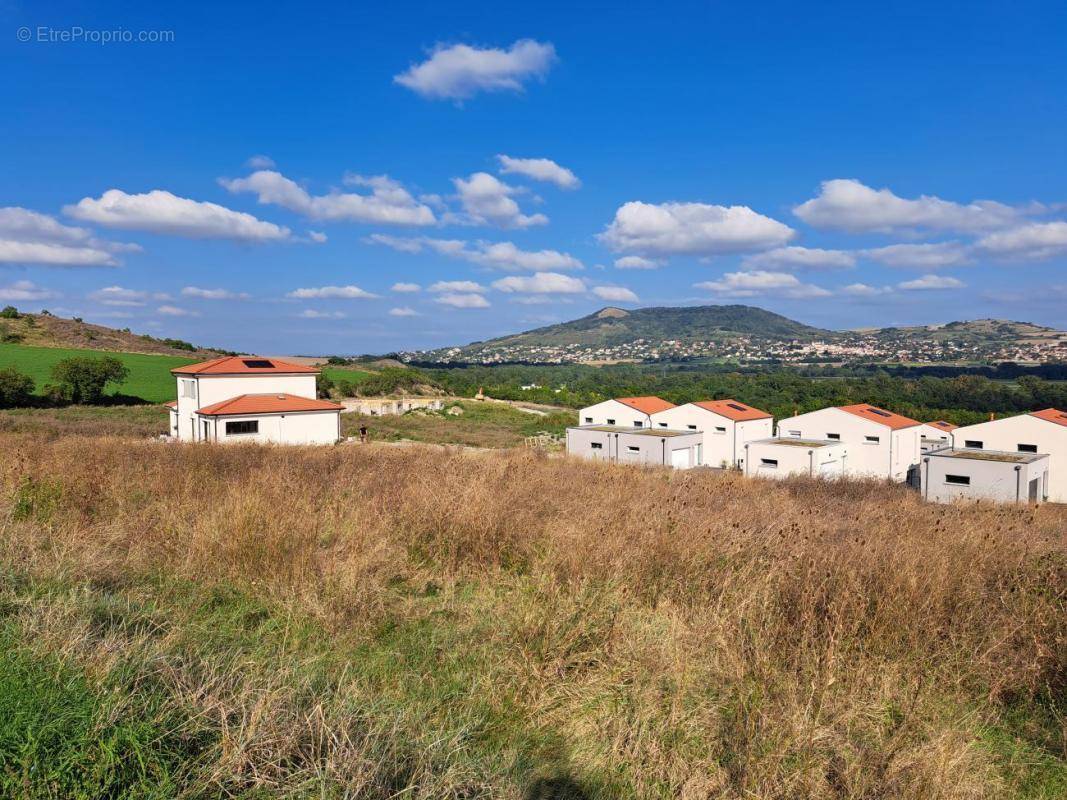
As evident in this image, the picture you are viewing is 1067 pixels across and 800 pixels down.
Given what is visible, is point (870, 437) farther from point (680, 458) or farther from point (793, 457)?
point (680, 458)

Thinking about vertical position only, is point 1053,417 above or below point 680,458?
above

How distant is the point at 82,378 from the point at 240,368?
2118 centimetres

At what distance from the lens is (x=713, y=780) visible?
8.20 ft

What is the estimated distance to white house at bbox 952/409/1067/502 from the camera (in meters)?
29.6

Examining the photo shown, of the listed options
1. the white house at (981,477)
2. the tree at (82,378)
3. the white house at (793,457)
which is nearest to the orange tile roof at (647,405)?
the white house at (793,457)

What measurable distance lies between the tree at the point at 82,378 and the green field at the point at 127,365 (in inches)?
71.5

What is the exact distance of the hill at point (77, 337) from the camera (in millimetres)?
62469

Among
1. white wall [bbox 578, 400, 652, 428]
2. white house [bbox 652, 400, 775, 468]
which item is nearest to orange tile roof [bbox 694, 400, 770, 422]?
white house [bbox 652, 400, 775, 468]

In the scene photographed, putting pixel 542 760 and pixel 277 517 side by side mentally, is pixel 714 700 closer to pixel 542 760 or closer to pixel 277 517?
pixel 542 760

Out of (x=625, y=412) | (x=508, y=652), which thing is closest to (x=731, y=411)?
(x=625, y=412)

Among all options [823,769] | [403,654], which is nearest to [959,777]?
[823,769]

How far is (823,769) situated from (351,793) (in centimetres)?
192

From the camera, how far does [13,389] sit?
→ 39406 millimetres

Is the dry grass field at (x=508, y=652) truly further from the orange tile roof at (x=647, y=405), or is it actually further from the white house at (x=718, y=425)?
the orange tile roof at (x=647, y=405)
